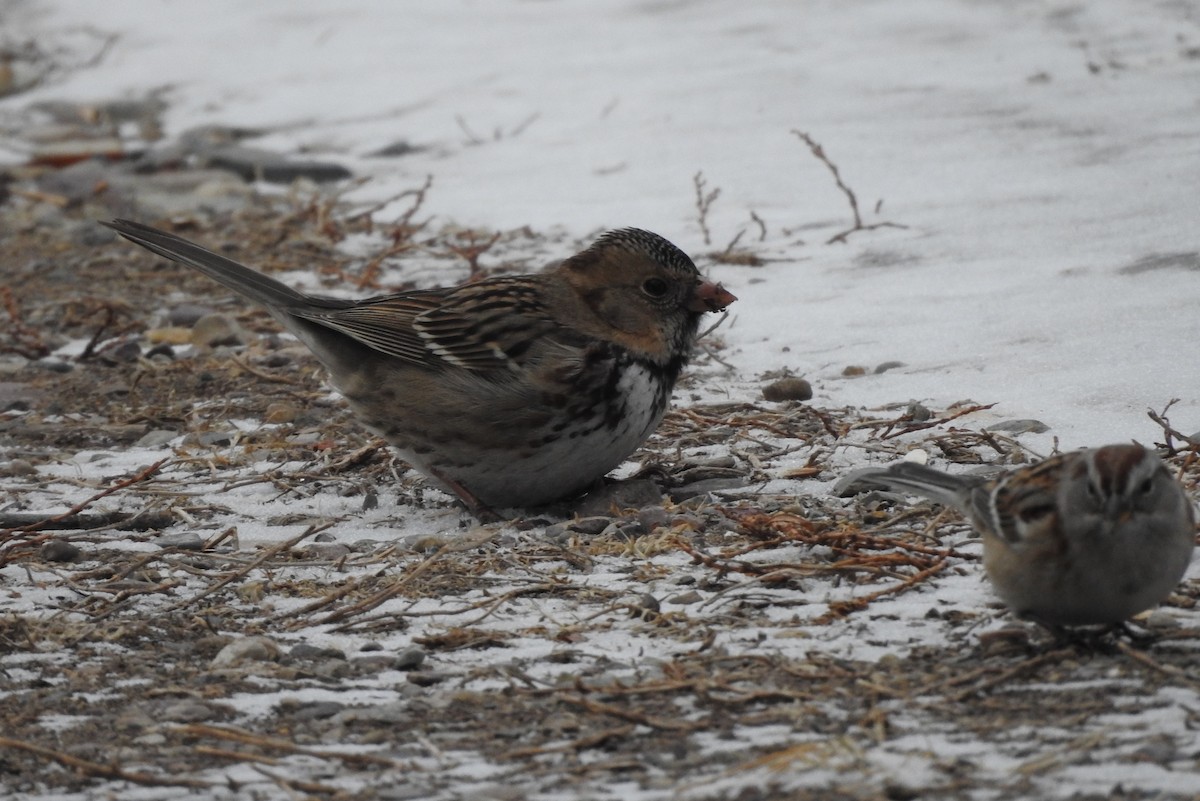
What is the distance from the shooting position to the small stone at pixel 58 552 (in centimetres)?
512

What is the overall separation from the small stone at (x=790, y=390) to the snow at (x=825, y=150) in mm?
105

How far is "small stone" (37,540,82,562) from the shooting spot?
512 cm

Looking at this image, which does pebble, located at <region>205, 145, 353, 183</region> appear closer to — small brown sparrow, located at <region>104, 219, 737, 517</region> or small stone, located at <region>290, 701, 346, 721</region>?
small brown sparrow, located at <region>104, 219, 737, 517</region>

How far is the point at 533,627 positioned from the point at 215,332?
416cm

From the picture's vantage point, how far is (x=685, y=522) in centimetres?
506

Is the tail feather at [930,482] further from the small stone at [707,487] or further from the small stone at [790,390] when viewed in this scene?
the small stone at [790,390]

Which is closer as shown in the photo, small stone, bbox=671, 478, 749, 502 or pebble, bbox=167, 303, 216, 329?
small stone, bbox=671, 478, 749, 502

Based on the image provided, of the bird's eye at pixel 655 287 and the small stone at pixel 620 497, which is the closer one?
the small stone at pixel 620 497

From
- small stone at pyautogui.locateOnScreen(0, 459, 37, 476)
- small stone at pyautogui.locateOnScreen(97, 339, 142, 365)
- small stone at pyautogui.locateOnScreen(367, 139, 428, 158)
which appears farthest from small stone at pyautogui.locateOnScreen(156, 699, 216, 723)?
small stone at pyautogui.locateOnScreen(367, 139, 428, 158)

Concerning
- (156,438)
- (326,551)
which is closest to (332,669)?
(326,551)

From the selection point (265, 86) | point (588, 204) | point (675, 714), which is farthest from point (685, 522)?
point (265, 86)

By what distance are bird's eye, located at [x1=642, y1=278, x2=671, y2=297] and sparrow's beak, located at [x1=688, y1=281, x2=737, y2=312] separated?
11 centimetres

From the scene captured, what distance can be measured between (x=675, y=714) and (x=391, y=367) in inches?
95.4

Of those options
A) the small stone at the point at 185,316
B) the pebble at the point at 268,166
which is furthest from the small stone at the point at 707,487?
the pebble at the point at 268,166
